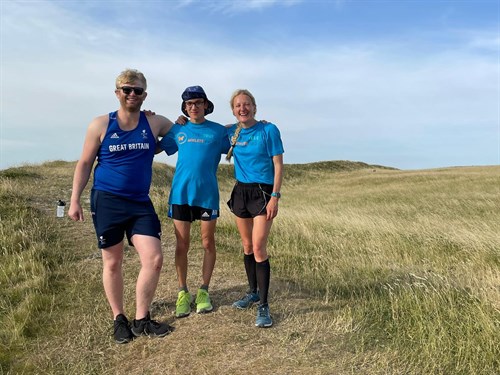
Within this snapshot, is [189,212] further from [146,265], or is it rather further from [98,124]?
[98,124]

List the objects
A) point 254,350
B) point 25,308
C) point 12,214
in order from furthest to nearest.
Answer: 1. point 12,214
2. point 25,308
3. point 254,350

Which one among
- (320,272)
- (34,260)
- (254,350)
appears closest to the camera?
(254,350)

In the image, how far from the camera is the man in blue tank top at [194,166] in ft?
14.4

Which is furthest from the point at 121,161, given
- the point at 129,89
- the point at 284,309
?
the point at 284,309

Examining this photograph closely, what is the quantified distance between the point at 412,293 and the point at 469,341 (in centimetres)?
109

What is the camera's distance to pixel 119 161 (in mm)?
3943

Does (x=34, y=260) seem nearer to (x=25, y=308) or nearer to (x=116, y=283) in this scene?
(x=25, y=308)

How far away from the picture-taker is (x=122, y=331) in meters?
4.03

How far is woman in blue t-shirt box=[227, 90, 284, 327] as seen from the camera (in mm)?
4305

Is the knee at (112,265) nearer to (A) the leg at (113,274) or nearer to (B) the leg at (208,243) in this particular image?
(A) the leg at (113,274)

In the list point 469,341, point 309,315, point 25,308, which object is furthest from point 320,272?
point 25,308

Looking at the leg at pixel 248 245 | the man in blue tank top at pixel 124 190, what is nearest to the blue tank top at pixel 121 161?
the man in blue tank top at pixel 124 190

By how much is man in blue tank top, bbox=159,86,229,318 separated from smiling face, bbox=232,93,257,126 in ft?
0.90

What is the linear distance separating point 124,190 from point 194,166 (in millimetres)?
784
